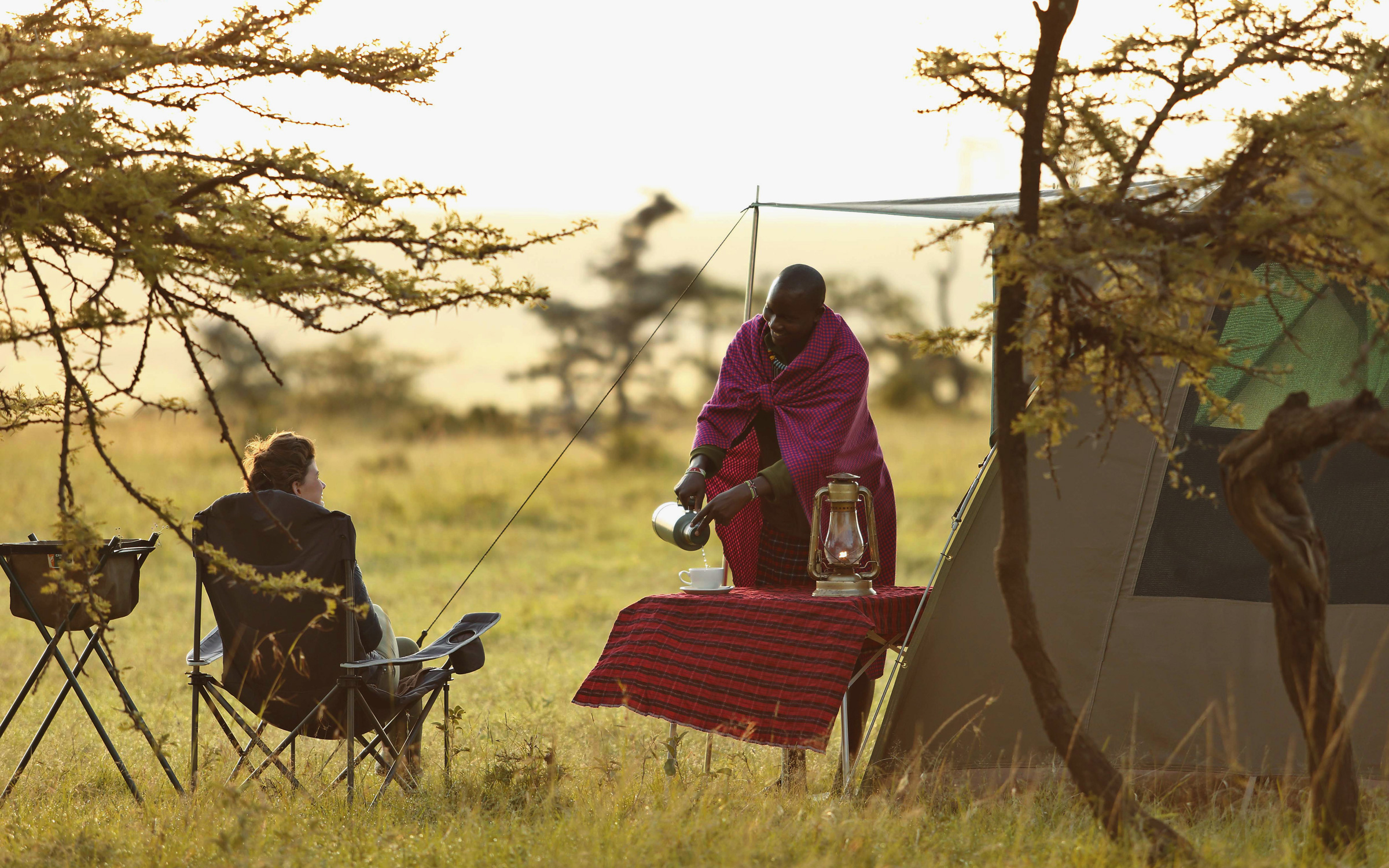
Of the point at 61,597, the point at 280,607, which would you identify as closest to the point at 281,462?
the point at 280,607

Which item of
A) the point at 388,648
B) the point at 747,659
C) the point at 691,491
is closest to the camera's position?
the point at 747,659

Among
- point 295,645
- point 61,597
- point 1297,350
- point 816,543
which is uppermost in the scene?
point 1297,350

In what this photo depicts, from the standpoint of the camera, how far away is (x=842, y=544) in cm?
307

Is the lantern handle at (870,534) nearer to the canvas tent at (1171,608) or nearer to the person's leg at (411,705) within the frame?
the canvas tent at (1171,608)

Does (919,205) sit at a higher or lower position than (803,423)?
higher

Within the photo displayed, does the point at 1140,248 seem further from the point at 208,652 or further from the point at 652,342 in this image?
the point at 652,342

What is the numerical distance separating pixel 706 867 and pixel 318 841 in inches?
35.2

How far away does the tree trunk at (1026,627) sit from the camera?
97.7 inches

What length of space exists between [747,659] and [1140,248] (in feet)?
4.15

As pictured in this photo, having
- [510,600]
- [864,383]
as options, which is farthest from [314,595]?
[510,600]

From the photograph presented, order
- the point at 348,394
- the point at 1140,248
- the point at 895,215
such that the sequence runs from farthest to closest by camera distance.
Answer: the point at 348,394, the point at 895,215, the point at 1140,248

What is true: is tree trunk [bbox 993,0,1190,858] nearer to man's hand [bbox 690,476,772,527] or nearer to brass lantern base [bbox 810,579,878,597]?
brass lantern base [bbox 810,579,878,597]

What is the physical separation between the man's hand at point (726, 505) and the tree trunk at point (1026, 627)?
791 mm

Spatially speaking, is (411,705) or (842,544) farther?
(411,705)
